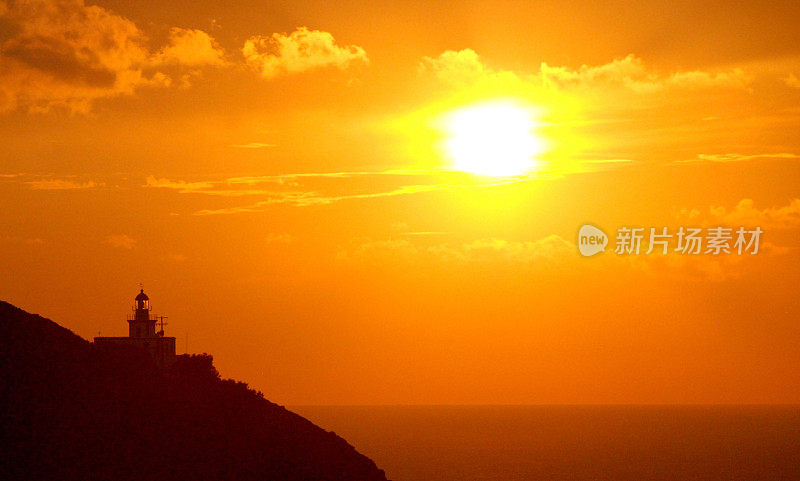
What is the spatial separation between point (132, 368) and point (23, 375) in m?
7.72

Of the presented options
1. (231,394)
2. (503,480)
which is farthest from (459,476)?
(231,394)

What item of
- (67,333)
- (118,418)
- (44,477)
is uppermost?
(67,333)

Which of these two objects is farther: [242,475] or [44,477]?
[242,475]

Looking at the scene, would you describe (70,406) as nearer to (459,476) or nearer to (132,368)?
(132,368)

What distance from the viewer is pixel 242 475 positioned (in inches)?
2763

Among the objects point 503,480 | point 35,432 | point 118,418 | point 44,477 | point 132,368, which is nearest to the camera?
point 44,477

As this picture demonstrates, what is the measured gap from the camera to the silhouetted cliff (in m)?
66.1

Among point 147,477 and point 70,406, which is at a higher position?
point 70,406

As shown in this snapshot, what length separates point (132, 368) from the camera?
254ft

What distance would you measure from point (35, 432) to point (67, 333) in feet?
51.4

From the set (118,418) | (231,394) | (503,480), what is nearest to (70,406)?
(118,418)

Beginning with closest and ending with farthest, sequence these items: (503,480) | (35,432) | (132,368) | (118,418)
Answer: (35,432) → (118,418) → (132,368) → (503,480)

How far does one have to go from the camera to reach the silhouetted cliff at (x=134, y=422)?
66.1 meters

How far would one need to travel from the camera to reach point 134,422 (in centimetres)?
7156
